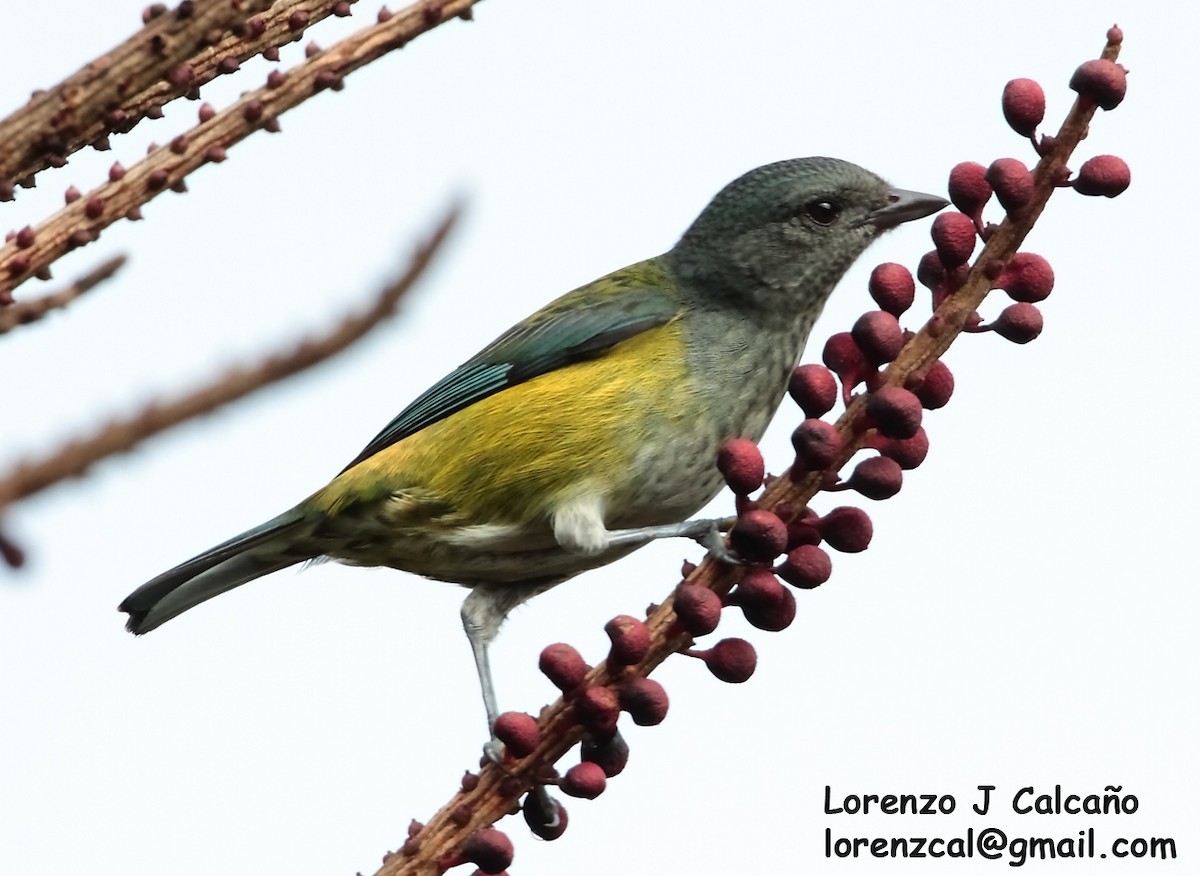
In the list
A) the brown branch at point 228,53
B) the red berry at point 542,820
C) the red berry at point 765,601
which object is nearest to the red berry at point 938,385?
the red berry at point 765,601

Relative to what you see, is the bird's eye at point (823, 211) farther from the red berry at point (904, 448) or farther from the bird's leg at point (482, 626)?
the red berry at point (904, 448)

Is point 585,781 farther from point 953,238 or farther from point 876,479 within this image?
point 953,238

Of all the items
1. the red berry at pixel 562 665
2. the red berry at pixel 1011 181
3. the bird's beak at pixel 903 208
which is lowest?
the red berry at pixel 562 665

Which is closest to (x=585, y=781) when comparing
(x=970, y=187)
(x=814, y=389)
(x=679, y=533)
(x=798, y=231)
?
(x=814, y=389)

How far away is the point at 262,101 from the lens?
169 cm

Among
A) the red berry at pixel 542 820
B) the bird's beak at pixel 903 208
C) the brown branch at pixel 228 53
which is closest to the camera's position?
the brown branch at pixel 228 53

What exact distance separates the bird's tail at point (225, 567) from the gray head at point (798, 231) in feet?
5.83

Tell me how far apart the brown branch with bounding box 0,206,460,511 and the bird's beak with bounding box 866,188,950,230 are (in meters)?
4.51

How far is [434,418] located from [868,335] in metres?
3.10

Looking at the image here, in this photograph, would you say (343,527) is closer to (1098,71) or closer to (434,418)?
(434,418)

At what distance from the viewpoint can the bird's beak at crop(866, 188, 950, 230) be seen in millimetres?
4980

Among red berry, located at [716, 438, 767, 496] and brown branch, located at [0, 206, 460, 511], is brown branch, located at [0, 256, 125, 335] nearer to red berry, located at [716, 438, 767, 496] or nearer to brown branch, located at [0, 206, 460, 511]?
brown branch, located at [0, 206, 460, 511]

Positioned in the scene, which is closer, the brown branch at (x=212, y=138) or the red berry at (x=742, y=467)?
the brown branch at (x=212, y=138)

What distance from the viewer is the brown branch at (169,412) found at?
2.09 ft
